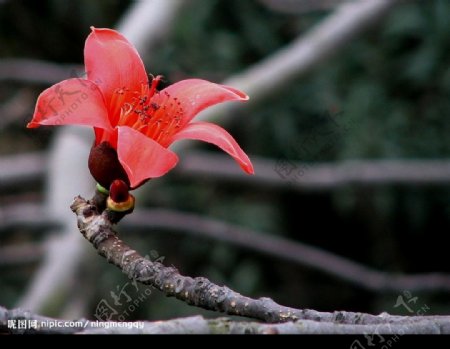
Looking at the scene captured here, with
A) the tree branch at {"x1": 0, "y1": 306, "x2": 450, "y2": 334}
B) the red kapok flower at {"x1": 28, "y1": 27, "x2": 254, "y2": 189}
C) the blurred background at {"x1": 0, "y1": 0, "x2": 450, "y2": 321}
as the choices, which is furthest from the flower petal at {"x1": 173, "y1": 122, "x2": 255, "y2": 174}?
the blurred background at {"x1": 0, "y1": 0, "x2": 450, "y2": 321}

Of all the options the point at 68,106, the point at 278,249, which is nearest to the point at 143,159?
the point at 68,106

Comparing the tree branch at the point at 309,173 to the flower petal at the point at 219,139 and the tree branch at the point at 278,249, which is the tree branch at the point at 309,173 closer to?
the tree branch at the point at 278,249

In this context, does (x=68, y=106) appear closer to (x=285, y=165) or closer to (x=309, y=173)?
(x=285, y=165)

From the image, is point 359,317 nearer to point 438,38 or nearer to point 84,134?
point 84,134

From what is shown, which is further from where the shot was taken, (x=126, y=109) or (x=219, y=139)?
(x=126, y=109)

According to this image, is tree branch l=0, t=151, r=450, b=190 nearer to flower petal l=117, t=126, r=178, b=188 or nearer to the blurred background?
the blurred background

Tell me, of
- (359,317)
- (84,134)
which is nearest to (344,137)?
(84,134)
